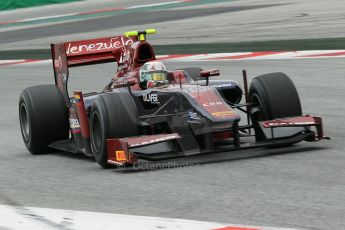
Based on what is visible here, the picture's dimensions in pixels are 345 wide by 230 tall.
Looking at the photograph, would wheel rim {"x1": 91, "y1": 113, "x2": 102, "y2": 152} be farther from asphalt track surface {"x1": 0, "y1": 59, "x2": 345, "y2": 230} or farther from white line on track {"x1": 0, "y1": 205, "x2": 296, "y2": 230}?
white line on track {"x1": 0, "y1": 205, "x2": 296, "y2": 230}

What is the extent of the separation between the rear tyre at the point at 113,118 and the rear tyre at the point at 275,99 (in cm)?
122

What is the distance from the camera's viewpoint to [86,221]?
6.65m

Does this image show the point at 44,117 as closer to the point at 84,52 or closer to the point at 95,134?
the point at 95,134

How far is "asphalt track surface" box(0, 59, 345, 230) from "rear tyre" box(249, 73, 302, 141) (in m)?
0.35

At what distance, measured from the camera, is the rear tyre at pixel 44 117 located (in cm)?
1024

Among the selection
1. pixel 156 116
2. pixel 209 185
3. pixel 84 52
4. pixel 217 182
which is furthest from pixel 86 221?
pixel 84 52

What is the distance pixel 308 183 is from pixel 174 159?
1.90m

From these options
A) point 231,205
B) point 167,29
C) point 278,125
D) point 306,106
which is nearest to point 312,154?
point 278,125

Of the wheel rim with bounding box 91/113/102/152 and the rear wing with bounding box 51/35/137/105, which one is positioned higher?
the rear wing with bounding box 51/35/137/105

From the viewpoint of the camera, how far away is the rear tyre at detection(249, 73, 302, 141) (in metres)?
9.41

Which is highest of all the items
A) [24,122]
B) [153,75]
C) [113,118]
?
[153,75]

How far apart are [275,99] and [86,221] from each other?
10.8 ft

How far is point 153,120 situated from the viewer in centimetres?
920

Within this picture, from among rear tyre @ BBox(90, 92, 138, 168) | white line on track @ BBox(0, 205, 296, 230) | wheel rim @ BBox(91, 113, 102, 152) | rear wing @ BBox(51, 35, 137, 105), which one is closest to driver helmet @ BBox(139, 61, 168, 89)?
rear tyre @ BBox(90, 92, 138, 168)
